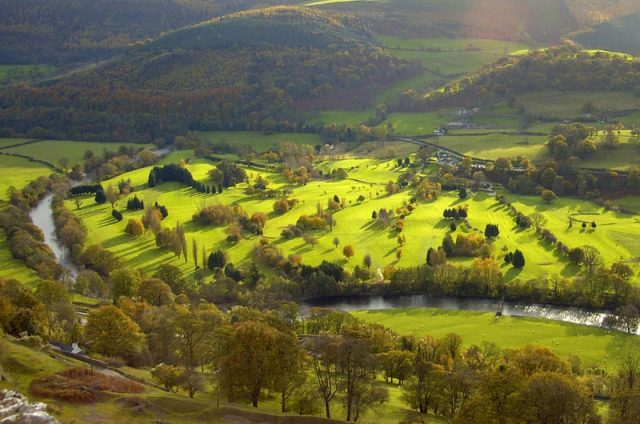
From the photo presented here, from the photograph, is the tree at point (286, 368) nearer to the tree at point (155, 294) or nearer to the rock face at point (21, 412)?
the rock face at point (21, 412)

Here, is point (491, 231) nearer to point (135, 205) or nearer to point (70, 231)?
point (135, 205)

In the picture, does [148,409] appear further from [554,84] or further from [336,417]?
[554,84]

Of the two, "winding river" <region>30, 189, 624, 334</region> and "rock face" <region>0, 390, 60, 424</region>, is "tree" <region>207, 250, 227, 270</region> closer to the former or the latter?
"winding river" <region>30, 189, 624, 334</region>

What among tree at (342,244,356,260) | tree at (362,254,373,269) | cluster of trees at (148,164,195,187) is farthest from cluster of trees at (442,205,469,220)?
cluster of trees at (148,164,195,187)

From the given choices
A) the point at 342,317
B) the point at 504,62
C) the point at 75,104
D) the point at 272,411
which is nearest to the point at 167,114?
Answer: the point at 75,104

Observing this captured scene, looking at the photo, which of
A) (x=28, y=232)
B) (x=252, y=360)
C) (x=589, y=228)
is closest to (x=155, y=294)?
(x=252, y=360)

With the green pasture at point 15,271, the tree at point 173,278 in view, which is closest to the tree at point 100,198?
the green pasture at point 15,271
